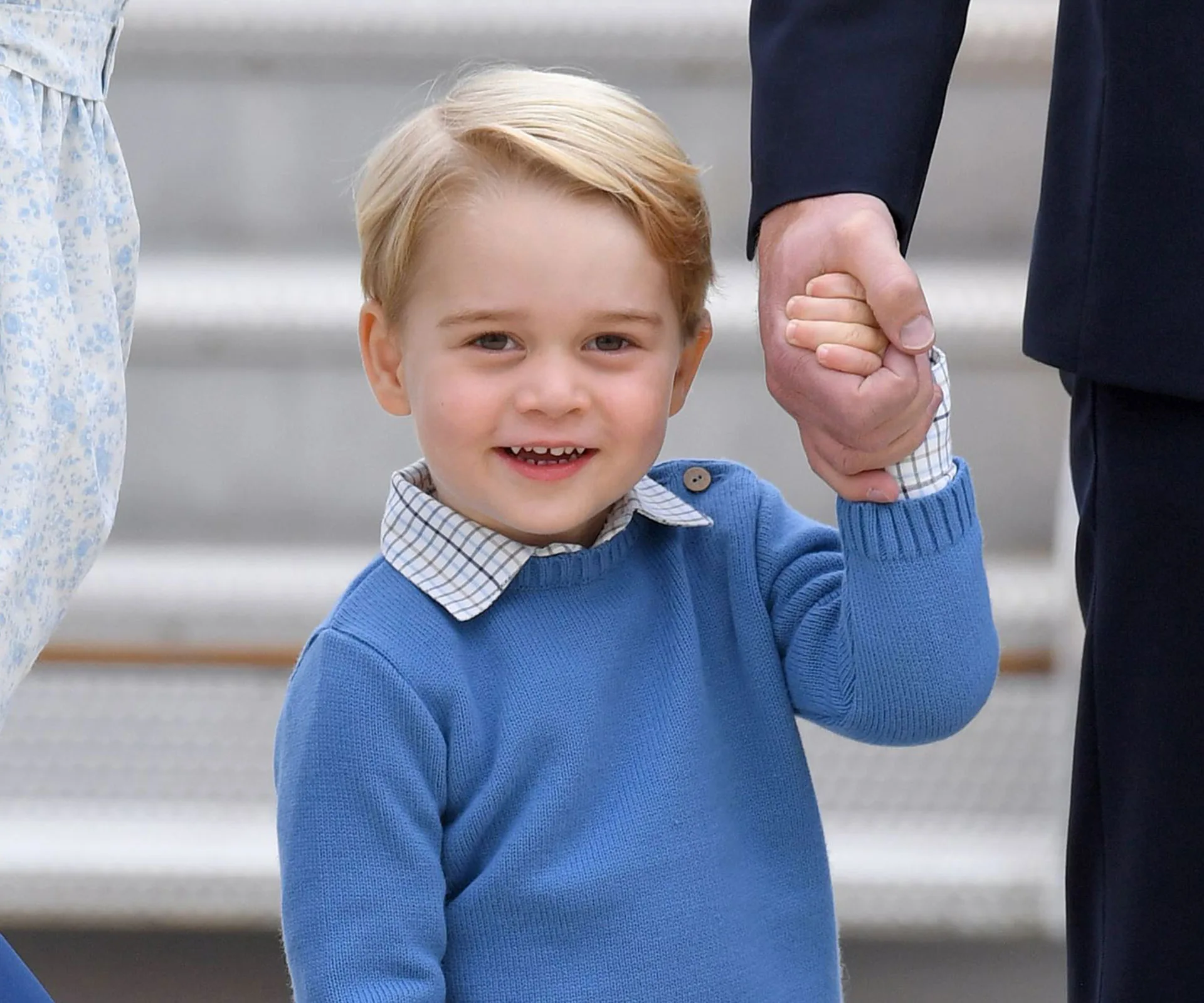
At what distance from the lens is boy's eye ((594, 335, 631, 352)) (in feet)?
3.25

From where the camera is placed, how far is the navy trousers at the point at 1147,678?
0.86 m

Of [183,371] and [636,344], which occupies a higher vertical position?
[636,344]

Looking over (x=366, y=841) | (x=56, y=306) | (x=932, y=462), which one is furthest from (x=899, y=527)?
(x=56, y=306)

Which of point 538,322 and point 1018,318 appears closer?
point 538,322

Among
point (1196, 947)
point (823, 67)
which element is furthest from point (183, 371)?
point (1196, 947)

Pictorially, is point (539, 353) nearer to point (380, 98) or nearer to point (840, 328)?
point (840, 328)

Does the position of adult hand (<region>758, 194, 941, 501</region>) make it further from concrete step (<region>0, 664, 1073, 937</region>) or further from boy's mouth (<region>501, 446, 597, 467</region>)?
concrete step (<region>0, 664, 1073, 937</region>)

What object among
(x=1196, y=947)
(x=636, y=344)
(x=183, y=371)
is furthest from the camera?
(x=183, y=371)

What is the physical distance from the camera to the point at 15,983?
881 mm

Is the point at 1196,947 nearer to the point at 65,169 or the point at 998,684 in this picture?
the point at 65,169

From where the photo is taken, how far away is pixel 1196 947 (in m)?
0.88

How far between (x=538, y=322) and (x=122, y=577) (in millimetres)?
1008

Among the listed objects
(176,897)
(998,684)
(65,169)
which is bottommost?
(176,897)

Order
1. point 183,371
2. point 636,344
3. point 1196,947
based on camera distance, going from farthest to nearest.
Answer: point 183,371, point 636,344, point 1196,947
